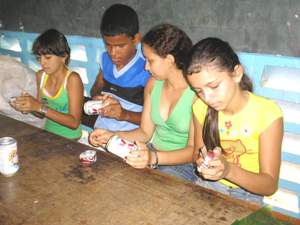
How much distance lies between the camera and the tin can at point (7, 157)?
1.31 metres

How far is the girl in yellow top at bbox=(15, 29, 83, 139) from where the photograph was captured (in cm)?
212

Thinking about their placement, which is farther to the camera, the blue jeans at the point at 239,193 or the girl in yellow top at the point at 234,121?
the blue jeans at the point at 239,193

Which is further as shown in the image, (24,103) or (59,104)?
(59,104)

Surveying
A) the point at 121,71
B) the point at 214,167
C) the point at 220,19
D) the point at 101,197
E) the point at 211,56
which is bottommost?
the point at 101,197

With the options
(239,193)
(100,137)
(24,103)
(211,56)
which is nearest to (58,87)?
(24,103)

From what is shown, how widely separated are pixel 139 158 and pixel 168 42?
0.66 metres

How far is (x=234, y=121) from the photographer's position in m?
1.46

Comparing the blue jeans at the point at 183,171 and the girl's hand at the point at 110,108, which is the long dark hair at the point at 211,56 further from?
the blue jeans at the point at 183,171

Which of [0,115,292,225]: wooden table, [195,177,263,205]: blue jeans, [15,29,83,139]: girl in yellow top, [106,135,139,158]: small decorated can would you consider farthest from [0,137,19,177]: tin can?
[195,177,263,205]: blue jeans

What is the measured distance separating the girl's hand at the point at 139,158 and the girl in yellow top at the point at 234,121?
0.24 metres

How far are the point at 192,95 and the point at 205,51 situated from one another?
0.47 metres

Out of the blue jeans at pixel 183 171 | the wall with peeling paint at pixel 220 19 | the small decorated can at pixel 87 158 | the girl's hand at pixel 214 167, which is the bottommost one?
the blue jeans at pixel 183 171

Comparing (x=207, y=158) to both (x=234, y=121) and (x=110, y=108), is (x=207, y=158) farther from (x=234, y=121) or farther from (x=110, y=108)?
(x=110, y=108)

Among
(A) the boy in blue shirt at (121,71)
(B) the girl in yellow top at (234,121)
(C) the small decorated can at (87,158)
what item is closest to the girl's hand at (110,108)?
(A) the boy in blue shirt at (121,71)
